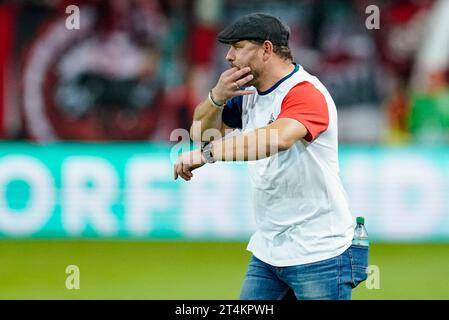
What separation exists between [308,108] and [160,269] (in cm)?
672

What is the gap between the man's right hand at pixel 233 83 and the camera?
6500mm

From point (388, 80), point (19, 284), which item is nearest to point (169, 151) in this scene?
point (19, 284)

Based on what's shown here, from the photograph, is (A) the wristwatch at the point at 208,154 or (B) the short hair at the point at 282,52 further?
(B) the short hair at the point at 282,52

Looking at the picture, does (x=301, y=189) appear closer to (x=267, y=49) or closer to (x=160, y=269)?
(x=267, y=49)

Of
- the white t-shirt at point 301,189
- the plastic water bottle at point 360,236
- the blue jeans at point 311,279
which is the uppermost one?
the white t-shirt at point 301,189

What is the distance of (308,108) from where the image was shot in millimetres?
6242

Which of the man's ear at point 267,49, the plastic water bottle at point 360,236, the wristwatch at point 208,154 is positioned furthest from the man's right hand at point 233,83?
the plastic water bottle at point 360,236

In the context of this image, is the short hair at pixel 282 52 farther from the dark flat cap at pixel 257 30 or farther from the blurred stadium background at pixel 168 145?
the blurred stadium background at pixel 168 145

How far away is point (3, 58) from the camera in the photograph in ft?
63.7

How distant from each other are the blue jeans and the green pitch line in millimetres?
4172

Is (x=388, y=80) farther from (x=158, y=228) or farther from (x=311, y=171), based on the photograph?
(x=311, y=171)

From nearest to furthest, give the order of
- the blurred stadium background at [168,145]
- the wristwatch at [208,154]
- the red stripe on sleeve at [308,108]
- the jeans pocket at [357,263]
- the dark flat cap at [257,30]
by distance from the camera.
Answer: the red stripe on sleeve at [308,108]
the wristwatch at [208,154]
the dark flat cap at [257,30]
the jeans pocket at [357,263]
the blurred stadium background at [168,145]
